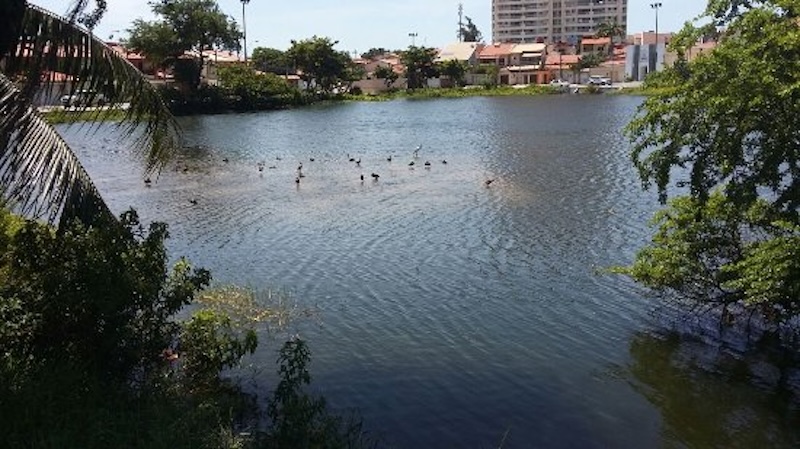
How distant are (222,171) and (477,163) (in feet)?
47.9

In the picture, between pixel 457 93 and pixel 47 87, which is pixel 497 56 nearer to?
pixel 457 93

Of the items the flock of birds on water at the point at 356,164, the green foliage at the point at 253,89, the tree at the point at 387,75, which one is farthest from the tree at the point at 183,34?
the flock of birds on water at the point at 356,164

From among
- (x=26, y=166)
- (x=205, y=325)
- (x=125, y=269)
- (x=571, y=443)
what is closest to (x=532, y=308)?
(x=571, y=443)

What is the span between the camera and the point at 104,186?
36.8 meters

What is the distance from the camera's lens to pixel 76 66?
1053 cm

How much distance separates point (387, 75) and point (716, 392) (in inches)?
4470

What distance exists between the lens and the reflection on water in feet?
40.0

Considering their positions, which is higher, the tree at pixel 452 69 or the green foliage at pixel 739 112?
the tree at pixel 452 69

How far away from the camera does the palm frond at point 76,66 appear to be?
398 inches

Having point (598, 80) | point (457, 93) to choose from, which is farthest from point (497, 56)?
point (457, 93)

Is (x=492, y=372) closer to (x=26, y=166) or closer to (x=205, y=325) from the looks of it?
(x=205, y=325)

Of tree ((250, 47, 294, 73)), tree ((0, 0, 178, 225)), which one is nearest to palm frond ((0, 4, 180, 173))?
tree ((0, 0, 178, 225))

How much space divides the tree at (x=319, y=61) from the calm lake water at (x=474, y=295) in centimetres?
6591

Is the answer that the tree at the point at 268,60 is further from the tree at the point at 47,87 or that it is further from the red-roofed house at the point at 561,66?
the tree at the point at 47,87
